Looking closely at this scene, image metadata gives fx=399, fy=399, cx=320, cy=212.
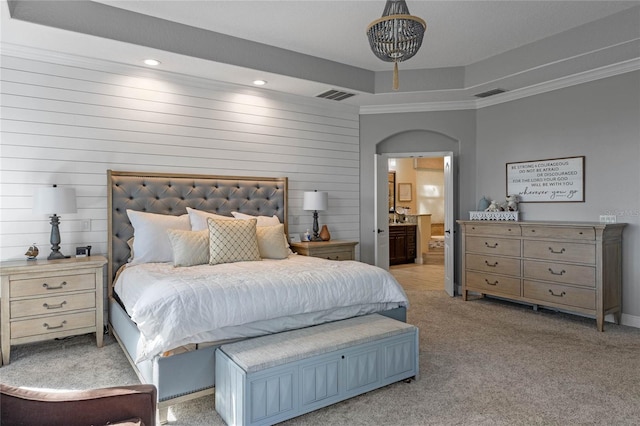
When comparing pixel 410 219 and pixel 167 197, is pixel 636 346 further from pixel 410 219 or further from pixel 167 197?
pixel 410 219

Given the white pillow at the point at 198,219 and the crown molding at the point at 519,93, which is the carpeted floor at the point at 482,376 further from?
the crown molding at the point at 519,93

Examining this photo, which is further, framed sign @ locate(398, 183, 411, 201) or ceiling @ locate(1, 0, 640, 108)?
framed sign @ locate(398, 183, 411, 201)

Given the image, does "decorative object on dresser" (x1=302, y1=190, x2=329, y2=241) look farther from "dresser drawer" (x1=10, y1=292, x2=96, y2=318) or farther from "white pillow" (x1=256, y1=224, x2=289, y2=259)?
"dresser drawer" (x1=10, y1=292, x2=96, y2=318)

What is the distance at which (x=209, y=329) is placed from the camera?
237 centimetres

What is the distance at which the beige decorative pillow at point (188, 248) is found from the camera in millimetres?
3475

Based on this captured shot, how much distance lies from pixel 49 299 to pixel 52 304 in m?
0.05

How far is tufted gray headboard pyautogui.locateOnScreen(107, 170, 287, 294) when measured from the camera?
396 centimetres

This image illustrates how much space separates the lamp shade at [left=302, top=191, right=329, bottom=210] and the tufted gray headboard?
0.27 metres

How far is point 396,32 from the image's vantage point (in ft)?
7.86

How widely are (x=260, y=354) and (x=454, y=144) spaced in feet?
15.1

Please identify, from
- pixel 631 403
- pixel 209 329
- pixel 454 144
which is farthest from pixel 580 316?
pixel 209 329

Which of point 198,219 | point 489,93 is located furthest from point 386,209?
point 198,219

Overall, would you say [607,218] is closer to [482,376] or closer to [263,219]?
[482,376]

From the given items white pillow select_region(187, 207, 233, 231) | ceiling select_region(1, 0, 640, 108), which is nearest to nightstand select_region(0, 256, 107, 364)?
white pillow select_region(187, 207, 233, 231)
